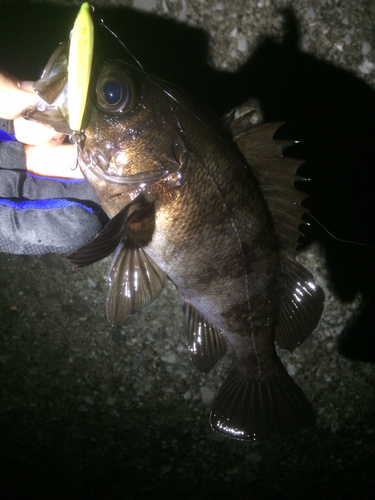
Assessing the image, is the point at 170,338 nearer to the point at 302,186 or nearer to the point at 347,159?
the point at 302,186

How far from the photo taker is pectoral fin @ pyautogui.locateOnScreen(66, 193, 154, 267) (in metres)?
1.16

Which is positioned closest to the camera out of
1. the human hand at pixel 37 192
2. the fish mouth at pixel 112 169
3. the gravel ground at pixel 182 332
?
the fish mouth at pixel 112 169

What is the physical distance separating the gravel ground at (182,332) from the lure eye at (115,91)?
85 cm

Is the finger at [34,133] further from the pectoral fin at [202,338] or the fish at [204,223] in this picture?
the pectoral fin at [202,338]

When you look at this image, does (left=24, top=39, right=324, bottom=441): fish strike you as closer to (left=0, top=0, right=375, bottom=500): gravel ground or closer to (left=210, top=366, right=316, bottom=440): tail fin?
(left=210, top=366, right=316, bottom=440): tail fin

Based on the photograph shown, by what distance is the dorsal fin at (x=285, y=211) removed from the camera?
53.7 inches

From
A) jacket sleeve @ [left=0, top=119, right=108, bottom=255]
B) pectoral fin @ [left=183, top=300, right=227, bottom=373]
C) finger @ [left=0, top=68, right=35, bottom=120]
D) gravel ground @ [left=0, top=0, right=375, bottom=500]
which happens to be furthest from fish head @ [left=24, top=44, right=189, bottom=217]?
gravel ground @ [left=0, top=0, right=375, bottom=500]

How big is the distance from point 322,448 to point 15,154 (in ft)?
8.65

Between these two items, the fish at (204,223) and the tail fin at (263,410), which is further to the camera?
the tail fin at (263,410)

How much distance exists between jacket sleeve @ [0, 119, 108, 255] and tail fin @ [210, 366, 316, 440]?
103 centimetres

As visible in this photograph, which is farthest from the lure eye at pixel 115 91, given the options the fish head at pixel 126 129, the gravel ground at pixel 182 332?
the gravel ground at pixel 182 332

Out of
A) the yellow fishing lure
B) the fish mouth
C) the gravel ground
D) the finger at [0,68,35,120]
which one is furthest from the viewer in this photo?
the gravel ground

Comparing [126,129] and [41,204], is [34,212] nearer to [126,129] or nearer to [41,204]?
[41,204]

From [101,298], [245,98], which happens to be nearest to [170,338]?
[101,298]
